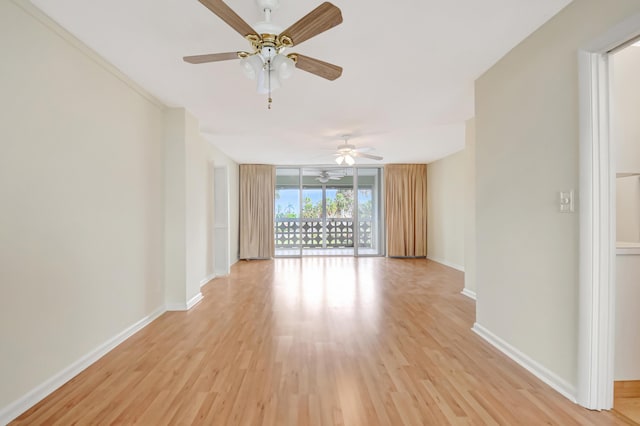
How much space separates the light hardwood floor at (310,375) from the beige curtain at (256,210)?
3.56 m

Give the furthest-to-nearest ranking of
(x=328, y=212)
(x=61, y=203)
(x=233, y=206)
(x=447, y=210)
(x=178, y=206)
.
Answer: (x=328, y=212), (x=233, y=206), (x=447, y=210), (x=178, y=206), (x=61, y=203)

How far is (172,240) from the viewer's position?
3.37 meters

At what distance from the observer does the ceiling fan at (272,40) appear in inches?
54.9

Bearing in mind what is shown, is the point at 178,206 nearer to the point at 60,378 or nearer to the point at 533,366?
the point at 60,378

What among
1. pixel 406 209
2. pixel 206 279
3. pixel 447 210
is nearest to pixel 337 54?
pixel 206 279

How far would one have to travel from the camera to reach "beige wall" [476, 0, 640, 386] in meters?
1.73

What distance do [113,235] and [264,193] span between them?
4814 millimetres

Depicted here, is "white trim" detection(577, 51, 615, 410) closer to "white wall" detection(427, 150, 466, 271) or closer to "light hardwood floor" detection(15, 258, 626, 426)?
"light hardwood floor" detection(15, 258, 626, 426)

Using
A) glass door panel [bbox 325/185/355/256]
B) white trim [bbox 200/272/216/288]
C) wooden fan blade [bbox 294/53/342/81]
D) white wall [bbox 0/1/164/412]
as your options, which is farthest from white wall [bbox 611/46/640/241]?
glass door panel [bbox 325/185/355/256]

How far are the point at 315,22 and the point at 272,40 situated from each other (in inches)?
11.8

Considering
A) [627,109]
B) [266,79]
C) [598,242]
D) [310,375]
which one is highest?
[266,79]

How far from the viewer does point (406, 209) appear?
7.33 m

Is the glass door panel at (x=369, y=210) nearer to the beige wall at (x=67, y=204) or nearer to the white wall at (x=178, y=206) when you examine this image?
the white wall at (x=178, y=206)

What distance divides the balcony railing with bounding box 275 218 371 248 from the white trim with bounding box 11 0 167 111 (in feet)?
16.8
